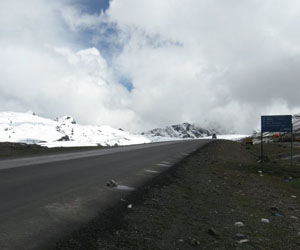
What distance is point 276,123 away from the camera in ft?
81.0

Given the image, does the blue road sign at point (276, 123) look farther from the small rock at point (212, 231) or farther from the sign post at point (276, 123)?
the small rock at point (212, 231)

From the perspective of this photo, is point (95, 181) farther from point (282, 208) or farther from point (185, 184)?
point (282, 208)

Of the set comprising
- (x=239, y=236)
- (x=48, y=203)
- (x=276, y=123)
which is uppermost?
(x=276, y=123)

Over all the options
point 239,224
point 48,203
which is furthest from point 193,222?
point 48,203

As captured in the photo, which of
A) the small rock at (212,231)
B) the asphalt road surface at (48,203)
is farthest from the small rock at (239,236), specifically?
the asphalt road surface at (48,203)

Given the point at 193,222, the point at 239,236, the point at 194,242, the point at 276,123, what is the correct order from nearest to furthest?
the point at 194,242, the point at 239,236, the point at 193,222, the point at 276,123

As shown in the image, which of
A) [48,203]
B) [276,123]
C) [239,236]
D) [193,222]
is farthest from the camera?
[276,123]

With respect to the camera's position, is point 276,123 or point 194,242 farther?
point 276,123

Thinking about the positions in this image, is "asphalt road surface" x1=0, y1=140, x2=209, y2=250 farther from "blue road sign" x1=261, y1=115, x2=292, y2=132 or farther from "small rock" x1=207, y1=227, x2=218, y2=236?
"blue road sign" x1=261, y1=115, x2=292, y2=132

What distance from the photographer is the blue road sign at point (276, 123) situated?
24469 millimetres

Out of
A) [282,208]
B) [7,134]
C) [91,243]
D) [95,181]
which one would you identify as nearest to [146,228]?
[91,243]

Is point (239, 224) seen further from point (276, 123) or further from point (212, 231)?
point (276, 123)

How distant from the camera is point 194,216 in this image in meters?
7.13

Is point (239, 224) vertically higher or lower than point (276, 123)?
lower
